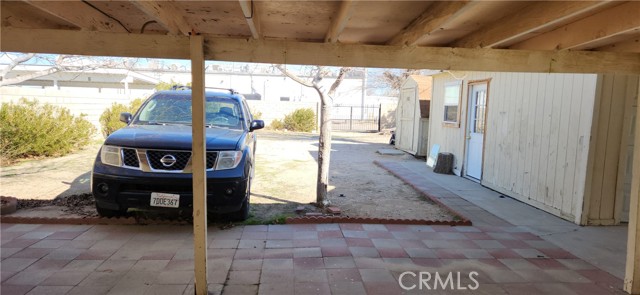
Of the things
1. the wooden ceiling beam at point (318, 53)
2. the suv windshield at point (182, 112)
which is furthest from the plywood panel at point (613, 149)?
the suv windshield at point (182, 112)

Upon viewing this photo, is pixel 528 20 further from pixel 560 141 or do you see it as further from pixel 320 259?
pixel 560 141

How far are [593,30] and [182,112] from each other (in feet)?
16.1

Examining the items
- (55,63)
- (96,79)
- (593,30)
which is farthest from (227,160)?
(96,79)

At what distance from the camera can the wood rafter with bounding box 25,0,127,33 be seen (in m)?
2.61

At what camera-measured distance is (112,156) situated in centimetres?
439

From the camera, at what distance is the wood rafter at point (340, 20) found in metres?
2.39

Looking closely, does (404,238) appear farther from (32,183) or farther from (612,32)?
(32,183)

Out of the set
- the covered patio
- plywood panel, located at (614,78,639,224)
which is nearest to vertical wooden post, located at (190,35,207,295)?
the covered patio

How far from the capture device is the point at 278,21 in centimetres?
301

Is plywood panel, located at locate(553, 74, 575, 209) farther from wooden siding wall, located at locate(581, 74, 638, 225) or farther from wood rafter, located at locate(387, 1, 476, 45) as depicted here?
wood rafter, located at locate(387, 1, 476, 45)

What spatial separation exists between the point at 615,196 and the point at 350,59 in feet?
15.5

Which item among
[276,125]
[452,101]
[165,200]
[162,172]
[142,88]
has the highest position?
[142,88]

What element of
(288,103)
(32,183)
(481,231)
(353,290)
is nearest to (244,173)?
(353,290)

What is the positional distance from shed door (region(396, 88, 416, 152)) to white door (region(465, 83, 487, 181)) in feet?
15.0
